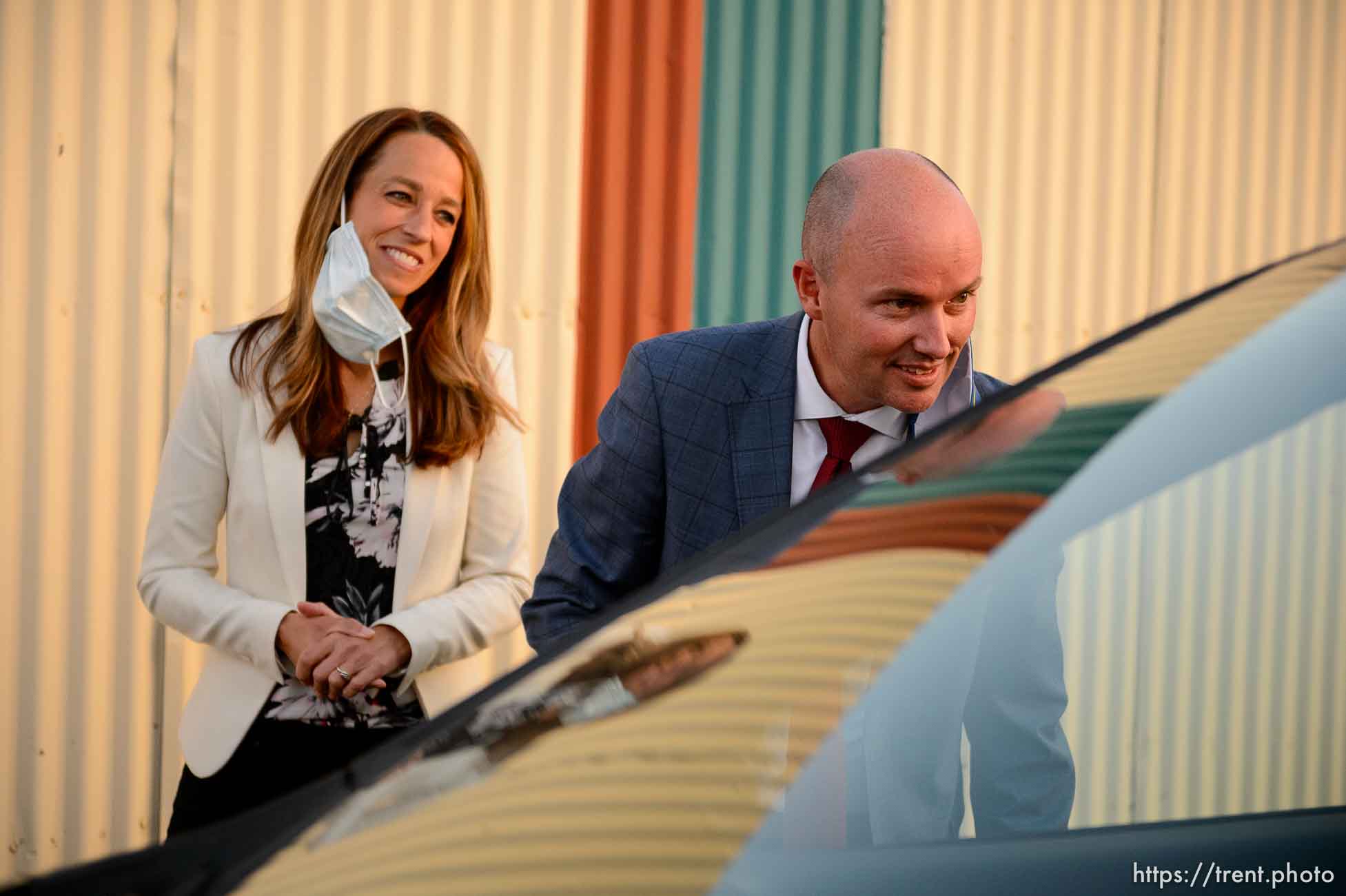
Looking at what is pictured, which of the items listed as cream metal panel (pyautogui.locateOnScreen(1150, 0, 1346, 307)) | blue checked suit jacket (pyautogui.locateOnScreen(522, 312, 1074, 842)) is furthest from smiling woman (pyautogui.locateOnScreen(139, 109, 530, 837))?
cream metal panel (pyautogui.locateOnScreen(1150, 0, 1346, 307))

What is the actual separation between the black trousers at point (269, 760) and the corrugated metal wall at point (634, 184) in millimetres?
1582

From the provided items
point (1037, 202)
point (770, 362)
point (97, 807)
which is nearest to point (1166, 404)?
point (770, 362)

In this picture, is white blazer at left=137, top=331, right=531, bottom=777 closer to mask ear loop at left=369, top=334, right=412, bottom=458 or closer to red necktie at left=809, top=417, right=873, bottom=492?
mask ear loop at left=369, top=334, right=412, bottom=458

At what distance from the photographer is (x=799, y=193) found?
158 inches

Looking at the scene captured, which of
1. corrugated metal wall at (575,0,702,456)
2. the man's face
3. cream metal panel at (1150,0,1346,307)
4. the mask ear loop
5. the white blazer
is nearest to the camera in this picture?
the man's face

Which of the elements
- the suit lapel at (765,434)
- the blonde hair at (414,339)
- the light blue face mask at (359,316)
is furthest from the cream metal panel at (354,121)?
the suit lapel at (765,434)

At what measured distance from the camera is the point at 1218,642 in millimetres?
998

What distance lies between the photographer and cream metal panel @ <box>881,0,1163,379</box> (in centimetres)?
421

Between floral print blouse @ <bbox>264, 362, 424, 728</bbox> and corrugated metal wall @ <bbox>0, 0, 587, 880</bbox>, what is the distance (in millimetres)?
882

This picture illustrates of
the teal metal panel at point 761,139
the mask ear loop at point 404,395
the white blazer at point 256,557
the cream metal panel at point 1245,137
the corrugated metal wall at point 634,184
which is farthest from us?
the cream metal panel at point 1245,137

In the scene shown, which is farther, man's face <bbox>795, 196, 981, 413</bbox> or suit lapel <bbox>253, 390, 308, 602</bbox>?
suit lapel <bbox>253, 390, 308, 602</bbox>

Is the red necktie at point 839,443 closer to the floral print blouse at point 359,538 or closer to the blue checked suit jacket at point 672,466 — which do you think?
the blue checked suit jacket at point 672,466

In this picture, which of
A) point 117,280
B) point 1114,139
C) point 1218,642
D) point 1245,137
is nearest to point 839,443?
point 1218,642

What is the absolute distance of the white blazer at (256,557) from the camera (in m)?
2.38
